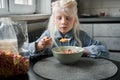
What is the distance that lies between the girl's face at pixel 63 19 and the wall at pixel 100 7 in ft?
5.56

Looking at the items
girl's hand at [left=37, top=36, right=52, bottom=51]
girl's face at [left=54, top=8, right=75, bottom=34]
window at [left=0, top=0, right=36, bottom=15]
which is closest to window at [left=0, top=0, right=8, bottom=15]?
window at [left=0, top=0, right=36, bottom=15]

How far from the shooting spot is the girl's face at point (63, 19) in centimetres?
128

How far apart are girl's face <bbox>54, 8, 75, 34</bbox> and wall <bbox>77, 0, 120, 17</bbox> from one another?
1.70 metres

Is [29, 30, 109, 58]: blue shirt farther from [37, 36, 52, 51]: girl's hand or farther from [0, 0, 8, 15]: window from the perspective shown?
[0, 0, 8, 15]: window

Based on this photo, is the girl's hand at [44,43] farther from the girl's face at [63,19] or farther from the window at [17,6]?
the window at [17,6]

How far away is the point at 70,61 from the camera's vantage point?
0.92m

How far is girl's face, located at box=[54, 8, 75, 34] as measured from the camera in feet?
4.18

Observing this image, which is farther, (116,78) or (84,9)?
(84,9)

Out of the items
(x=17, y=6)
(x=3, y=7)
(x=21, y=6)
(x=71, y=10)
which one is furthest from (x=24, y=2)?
(x=71, y=10)

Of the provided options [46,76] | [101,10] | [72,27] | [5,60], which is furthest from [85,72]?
[101,10]

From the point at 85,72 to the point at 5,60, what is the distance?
0.33m

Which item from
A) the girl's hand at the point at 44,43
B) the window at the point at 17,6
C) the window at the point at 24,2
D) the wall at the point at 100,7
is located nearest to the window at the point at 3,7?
the window at the point at 17,6

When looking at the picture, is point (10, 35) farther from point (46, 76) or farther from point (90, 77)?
point (90, 77)

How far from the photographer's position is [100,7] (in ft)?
9.62
